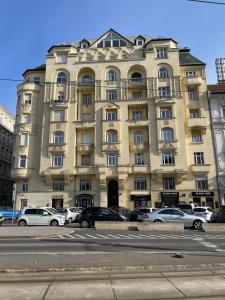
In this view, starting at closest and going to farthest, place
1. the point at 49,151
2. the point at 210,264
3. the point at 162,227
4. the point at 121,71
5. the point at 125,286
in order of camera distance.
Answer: the point at 125,286 → the point at 210,264 → the point at 162,227 → the point at 49,151 → the point at 121,71

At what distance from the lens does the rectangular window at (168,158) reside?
38.7 m

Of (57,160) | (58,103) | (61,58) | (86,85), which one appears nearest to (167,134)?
(86,85)

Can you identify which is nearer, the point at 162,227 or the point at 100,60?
the point at 162,227

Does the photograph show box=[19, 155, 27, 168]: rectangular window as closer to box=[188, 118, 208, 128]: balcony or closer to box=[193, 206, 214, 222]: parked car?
box=[188, 118, 208, 128]: balcony

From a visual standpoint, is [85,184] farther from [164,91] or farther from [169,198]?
[164,91]

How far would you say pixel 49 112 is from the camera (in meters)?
42.6

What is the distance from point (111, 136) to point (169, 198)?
1161 centimetres

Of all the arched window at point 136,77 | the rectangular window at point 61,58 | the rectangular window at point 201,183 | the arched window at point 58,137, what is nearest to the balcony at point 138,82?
the arched window at point 136,77

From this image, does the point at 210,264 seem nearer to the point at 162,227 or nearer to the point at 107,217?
the point at 162,227

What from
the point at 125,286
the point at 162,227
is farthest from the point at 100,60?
the point at 125,286

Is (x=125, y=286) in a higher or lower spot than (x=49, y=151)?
lower

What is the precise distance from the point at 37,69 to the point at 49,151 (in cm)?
1460

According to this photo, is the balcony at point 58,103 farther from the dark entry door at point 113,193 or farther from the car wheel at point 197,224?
the car wheel at point 197,224

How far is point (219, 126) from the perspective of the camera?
133ft
